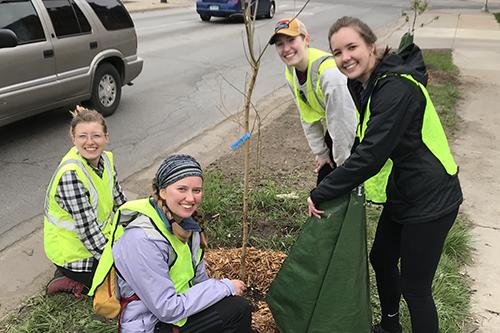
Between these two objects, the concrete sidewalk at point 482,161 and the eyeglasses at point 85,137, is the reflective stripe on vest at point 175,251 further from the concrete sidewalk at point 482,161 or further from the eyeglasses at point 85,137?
the concrete sidewalk at point 482,161

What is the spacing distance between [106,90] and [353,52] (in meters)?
5.36

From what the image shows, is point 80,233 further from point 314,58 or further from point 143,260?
point 314,58

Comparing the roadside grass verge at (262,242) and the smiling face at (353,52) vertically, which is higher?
the smiling face at (353,52)

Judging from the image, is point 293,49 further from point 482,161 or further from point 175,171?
point 482,161

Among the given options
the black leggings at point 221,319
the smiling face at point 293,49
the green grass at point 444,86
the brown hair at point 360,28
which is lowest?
the green grass at point 444,86

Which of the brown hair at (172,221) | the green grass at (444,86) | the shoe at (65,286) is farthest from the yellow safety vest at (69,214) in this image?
the green grass at (444,86)

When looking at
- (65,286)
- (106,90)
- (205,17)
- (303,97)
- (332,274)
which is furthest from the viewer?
(205,17)

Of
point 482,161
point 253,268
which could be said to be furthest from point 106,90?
point 482,161

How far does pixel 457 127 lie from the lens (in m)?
6.59

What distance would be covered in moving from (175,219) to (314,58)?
57.5 inches

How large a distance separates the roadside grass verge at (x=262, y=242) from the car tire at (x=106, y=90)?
2.51 meters

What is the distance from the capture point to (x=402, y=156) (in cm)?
211

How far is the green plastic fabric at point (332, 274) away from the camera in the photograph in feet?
7.31

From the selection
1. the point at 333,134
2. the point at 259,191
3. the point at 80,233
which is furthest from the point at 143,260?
the point at 259,191
